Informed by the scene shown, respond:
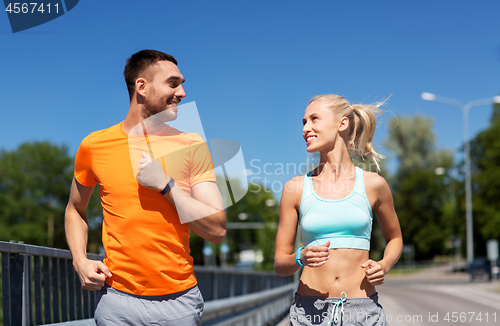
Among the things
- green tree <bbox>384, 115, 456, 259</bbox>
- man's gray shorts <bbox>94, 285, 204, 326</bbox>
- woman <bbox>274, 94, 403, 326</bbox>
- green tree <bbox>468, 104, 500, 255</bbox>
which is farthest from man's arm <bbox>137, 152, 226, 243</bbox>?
green tree <bbox>384, 115, 456, 259</bbox>

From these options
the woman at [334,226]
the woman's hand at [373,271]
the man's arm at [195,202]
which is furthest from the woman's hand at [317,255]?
the man's arm at [195,202]

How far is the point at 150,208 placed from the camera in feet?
8.04

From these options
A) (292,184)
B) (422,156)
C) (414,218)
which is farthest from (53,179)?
(292,184)

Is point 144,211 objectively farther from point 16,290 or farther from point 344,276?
point 16,290

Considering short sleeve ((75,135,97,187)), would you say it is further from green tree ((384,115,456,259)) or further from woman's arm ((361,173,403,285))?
green tree ((384,115,456,259))

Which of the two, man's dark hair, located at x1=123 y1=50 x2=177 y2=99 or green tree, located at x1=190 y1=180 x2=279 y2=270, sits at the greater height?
man's dark hair, located at x1=123 y1=50 x2=177 y2=99

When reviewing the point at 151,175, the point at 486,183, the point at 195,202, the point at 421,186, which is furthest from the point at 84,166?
the point at 421,186

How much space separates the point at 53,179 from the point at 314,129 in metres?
67.3

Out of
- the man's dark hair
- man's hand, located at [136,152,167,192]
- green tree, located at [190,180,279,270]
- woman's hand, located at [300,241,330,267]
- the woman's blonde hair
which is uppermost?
the man's dark hair

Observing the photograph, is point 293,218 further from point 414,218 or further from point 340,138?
point 414,218

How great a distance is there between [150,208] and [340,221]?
995mm

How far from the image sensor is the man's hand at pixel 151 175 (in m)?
2.38

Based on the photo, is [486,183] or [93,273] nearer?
[93,273]

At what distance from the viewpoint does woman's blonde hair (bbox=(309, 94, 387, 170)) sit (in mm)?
3176
